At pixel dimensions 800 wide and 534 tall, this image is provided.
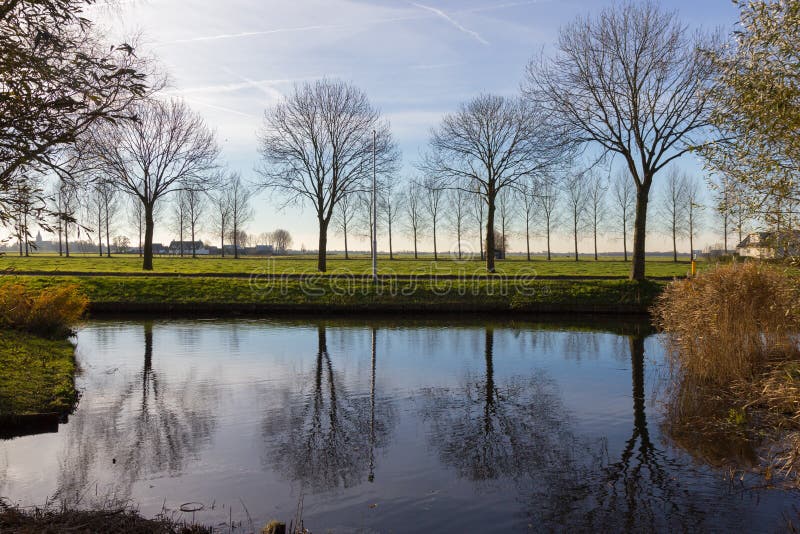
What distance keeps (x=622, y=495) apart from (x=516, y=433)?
2657 mm

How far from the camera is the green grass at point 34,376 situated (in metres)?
10.1

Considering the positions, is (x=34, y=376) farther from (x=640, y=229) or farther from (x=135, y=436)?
(x=640, y=229)

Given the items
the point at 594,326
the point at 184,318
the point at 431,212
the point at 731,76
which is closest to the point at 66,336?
the point at 184,318

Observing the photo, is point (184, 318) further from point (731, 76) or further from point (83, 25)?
point (731, 76)

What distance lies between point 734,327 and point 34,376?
1486 cm

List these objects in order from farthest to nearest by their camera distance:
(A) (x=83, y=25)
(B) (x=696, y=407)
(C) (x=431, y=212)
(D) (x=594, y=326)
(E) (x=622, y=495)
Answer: (C) (x=431, y=212) → (D) (x=594, y=326) → (B) (x=696, y=407) → (A) (x=83, y=25) → (E) (x=622, y=495)

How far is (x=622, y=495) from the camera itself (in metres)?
7.45

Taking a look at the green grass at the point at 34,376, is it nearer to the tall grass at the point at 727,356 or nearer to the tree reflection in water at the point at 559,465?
the tree reflection in water at the point at 559,465

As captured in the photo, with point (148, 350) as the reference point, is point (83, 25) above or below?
above

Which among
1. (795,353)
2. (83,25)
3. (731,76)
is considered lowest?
(795,353)

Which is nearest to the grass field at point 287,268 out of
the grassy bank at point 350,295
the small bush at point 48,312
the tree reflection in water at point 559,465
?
the grassy bank at point 350,295

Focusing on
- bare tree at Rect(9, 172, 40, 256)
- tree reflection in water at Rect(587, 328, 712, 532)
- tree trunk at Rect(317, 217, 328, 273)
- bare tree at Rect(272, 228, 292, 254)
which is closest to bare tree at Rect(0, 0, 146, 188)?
bare tree at Rect(9, 172, 40, 256)

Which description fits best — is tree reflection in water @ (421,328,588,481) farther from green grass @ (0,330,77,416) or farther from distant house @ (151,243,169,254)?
distant house @ (151,243,169,254)

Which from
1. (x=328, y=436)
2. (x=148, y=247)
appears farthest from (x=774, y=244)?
(x=148, y=247)
